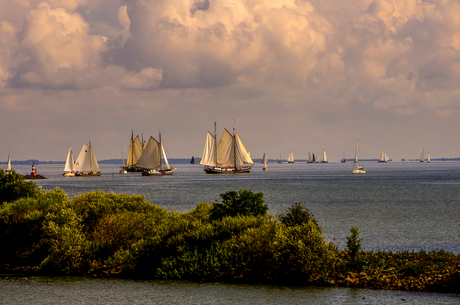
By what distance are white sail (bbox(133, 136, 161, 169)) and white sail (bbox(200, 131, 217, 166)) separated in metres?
15.9

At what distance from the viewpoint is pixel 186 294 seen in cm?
2117

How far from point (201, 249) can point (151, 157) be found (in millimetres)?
152848

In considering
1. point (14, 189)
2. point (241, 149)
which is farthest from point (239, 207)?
point (241, 149)

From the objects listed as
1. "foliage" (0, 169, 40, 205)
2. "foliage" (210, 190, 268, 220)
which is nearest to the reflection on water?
"foliage" (210, 190, 268, 220)

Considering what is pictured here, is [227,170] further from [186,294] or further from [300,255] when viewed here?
[186,294]

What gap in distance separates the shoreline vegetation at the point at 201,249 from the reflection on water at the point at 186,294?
1.09 metres

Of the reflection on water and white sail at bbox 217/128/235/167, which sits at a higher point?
white sail at bbox 217/128/235/167

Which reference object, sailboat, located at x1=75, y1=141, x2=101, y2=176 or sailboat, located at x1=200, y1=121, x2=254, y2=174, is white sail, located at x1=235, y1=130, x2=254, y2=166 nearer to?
sailboat, located at x1=200, y1=121, x2=254, y2=174

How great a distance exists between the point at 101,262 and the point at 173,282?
18.1 ft

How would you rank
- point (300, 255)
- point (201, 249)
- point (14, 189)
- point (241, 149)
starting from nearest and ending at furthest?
1. point (300, 255)
2. point (201, 249)
3. point (14, 189)
4. point (241, 149)

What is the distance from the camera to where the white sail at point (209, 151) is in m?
174

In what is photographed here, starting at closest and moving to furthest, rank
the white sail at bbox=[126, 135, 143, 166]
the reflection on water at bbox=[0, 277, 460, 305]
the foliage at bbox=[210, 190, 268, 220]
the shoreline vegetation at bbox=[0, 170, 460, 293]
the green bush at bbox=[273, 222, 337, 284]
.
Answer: the reflection on water at bbox=[0, 277, 460, 305]
the green bush at bbox=[273, 222, 337, 284]
the shoreline vegetation at bbox=[0, 170, 460, 293]
the foliage at bbox=[210, 190, 268, 220]
the white sail at bbox=[126, 135, 143, 166]

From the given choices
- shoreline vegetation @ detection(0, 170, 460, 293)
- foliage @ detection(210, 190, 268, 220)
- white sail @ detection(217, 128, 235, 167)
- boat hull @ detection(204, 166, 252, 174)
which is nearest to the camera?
shoreline vegetation @ detection(0, 170, 460, 293)

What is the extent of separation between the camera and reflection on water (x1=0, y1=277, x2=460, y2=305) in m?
19.8
